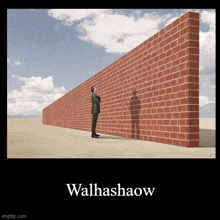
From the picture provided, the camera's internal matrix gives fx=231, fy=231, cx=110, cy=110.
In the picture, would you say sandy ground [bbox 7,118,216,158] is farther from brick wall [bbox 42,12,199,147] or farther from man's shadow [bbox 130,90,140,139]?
man's shadow [bbox 130,90,140,139]

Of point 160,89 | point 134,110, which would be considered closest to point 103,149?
point 160,89

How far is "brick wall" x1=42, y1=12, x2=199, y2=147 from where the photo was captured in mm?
6113

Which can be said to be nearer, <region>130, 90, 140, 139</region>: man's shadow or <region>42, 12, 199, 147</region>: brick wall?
<region>42, 12, 199, 147</region>: brick wall

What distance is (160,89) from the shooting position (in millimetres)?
7430

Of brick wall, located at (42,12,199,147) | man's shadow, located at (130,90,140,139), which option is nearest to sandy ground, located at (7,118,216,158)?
brick wall, located at (42,12,199,147)

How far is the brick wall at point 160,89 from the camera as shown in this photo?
611 centimetres

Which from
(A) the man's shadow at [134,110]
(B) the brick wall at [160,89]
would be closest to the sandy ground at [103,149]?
(B) the brick wall at [160,89]

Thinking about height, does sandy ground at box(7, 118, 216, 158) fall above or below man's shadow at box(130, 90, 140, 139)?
below

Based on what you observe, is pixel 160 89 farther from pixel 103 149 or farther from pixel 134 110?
pixel 103 149

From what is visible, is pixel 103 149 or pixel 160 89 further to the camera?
pixel 160 89

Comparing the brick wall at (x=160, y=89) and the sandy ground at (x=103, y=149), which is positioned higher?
the brick wall at (x=160, y=89)

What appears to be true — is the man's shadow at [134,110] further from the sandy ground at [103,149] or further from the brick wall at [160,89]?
the sandy ground at [103,149]

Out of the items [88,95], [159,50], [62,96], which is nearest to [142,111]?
[159,50]

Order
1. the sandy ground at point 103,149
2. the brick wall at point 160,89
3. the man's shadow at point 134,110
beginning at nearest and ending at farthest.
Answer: the sandy ground at point 103,149 → the brick wall at point 160,89 → the man's shadow at point 134,110
